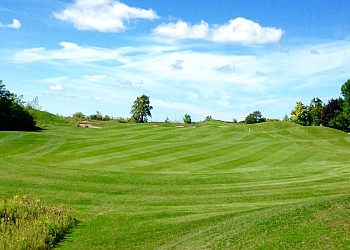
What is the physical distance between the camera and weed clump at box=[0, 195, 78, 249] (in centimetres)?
1066

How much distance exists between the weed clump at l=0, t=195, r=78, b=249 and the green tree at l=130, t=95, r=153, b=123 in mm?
62624

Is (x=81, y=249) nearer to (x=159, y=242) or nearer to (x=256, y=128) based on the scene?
(x=159, y=242)

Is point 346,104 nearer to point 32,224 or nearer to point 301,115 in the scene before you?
point 301,115

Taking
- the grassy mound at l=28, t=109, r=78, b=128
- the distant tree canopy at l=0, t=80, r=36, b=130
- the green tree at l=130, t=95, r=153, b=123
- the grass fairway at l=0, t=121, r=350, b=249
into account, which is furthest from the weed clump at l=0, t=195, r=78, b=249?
the green tree at l=130, t=95, r=153, b=123

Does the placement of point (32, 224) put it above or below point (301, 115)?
below

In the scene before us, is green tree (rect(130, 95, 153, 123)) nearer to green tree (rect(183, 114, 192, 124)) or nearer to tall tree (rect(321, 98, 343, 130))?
green tree (rect(183, 114, 192, 124))

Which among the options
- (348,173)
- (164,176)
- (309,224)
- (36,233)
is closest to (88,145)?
(164,176)

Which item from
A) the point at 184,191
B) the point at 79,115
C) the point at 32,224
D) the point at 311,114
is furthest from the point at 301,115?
the point at 32,224

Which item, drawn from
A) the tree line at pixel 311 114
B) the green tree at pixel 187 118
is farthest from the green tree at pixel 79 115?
the green tree at pixel 187 118

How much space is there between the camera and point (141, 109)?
77.2 m

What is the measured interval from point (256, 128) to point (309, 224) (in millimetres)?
45683

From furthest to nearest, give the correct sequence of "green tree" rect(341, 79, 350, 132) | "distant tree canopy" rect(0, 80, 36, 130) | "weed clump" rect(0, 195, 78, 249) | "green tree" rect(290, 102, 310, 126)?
1. "green tree" rect(290, 102, 310, 126)
2. "green tree" rect(341, 79, 350, 132)
3. "distant tree canopy" rect(0, 80, 36, 130)
4. "weed clump" rect(0, 195, 78, 249)

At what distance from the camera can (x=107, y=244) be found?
10750 mm

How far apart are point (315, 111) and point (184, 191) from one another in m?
67.5
